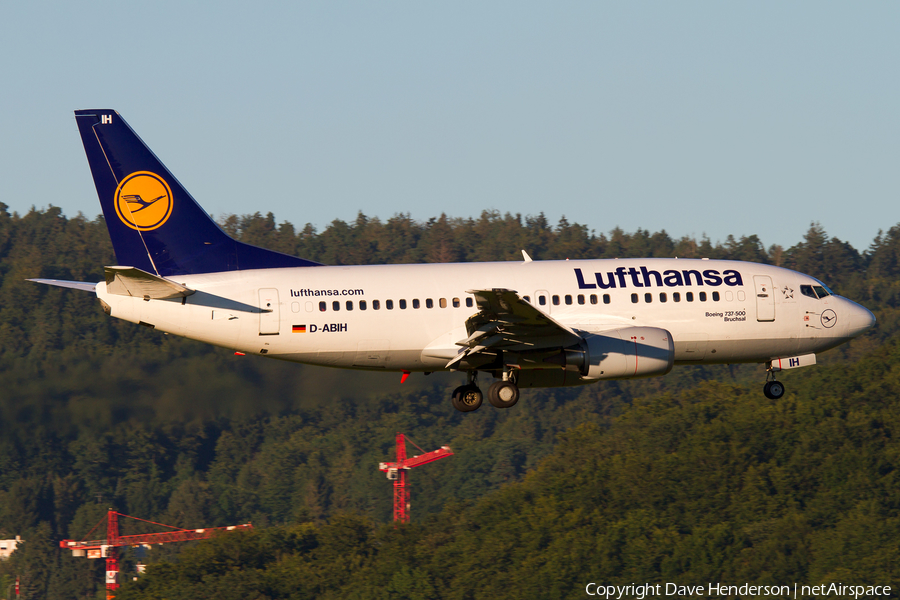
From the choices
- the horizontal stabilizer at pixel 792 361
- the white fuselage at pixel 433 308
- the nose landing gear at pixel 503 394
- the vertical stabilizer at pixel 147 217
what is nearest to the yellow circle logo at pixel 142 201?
the vertical stabilizer at pixel 147 217

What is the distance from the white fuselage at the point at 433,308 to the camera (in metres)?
34.9

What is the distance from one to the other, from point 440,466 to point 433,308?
366 ft

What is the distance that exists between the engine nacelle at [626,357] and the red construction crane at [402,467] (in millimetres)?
103168

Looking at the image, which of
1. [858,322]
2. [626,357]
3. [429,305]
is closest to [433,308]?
[429,305]

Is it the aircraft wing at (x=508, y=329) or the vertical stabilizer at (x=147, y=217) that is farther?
the vertical stabilizer at (x=147, y=217)

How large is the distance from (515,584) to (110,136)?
66.5 meters

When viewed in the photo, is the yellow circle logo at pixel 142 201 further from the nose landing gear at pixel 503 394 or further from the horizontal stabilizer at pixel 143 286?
the nose landing gear at pixel 503 394

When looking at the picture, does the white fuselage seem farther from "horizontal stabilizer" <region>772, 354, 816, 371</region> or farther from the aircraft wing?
the aircraft wing

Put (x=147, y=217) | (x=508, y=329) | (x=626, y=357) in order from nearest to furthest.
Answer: (x=508, y=329), (x=626, y=357), (x=147, y=217)

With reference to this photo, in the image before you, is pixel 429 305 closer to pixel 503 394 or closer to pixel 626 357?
pixel 503 394

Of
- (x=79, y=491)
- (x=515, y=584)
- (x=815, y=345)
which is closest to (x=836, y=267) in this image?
(x=515, y=584)

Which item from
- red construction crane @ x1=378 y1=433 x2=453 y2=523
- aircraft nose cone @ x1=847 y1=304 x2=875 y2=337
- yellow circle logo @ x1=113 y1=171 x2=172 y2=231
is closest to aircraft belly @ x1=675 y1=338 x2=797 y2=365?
aircraft nose cone @ x1=847 y1=304 x2=875 y2=337

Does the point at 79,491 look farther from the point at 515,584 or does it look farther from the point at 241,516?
the point at 515,584

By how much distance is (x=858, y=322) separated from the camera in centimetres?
3856
